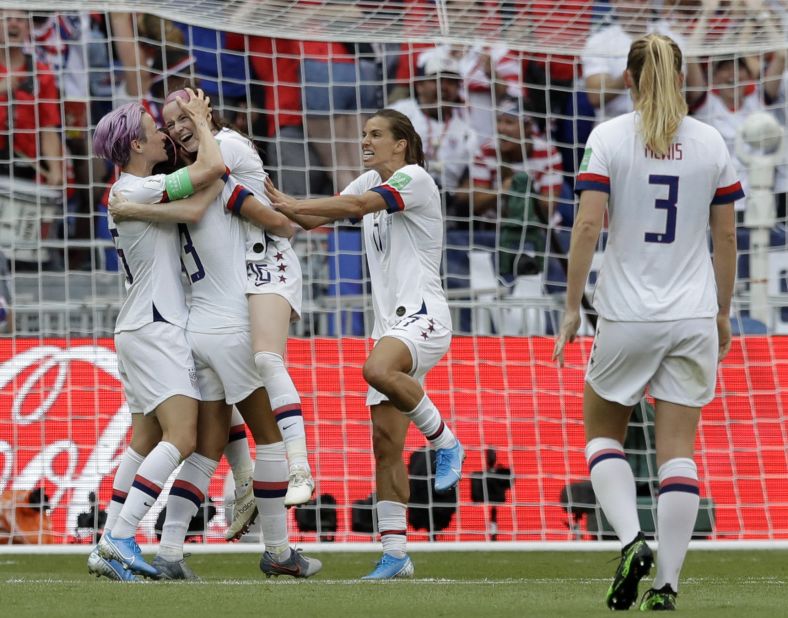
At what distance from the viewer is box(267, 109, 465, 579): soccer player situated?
583 cm

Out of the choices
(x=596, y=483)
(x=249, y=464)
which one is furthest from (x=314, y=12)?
(x=596, y=483)

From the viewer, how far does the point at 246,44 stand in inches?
389

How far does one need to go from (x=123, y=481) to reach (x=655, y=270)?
2470mm

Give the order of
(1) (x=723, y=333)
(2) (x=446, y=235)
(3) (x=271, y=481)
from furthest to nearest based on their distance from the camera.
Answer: (2) (x=446, y=235) → (3) (x=271, y=481) → (1) (x=723, y=333)

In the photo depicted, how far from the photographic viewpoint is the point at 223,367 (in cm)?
580

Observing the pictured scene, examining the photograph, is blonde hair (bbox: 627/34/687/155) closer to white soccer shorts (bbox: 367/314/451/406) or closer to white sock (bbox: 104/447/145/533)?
white soccer shorts (bbox: 367/314/451/406)

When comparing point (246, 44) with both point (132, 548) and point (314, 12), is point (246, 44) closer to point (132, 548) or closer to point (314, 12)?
point (314, 12)

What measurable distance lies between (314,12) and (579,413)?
3.11m

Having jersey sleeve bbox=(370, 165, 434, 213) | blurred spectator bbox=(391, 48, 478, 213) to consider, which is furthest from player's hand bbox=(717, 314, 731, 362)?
blurred spectator bbox=(391, 48, 478, 213)

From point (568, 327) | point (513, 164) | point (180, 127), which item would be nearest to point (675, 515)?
point (568, 327)

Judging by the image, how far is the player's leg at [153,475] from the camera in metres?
5.48

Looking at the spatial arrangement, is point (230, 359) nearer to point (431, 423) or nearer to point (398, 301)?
point (398, 301)

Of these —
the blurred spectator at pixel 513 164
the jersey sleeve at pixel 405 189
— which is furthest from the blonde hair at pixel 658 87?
the blurred spectator at pixel 513 164

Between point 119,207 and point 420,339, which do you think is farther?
point 420,339
